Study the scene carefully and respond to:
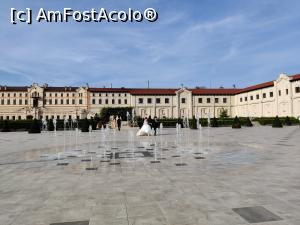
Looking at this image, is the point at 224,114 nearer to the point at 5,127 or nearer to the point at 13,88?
the point at 5,127

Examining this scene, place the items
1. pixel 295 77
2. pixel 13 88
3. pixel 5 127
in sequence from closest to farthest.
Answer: pixel 5 127 < pixel 295 77 < pixel 13 88

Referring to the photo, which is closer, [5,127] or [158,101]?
[5,127]

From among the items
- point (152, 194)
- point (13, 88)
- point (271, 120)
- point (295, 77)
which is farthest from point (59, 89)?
point (152, 194)

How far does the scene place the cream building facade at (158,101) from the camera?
5453 centimetres

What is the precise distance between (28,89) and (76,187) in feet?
275

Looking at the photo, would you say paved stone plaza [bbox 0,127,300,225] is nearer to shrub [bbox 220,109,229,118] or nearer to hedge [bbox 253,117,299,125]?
hedge [bbox 253,117,299,125]

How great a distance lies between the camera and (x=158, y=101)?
237ft

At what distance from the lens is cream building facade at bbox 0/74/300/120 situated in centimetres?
5453

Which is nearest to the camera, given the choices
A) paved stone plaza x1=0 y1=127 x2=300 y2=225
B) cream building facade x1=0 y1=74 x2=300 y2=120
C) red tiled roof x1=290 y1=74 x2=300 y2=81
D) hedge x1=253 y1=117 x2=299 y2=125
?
paved stone plaza x1=0 y1=127 x2=300 y2=225

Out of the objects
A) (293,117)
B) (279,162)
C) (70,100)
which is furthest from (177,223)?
(70,100)

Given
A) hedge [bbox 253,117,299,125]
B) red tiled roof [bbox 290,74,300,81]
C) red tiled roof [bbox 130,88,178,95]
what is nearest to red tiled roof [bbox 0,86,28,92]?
red tiled roof [bbox 130,88,178,95]

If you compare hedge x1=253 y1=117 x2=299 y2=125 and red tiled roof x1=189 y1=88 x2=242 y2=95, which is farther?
red tiled roof x1=189 y1=88 x2=242 y2=95

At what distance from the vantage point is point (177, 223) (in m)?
4.04

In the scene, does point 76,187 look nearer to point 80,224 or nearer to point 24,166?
point 80,224
